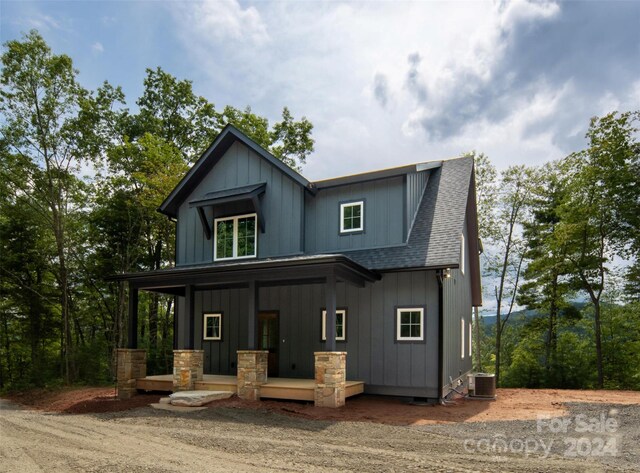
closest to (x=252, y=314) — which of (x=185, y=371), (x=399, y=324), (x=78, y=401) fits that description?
(x=185, y=371)

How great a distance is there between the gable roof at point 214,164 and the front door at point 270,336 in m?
3.71

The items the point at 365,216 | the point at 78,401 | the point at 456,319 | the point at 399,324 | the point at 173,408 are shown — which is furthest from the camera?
the point at 456,319

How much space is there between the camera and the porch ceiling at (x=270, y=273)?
9.66 m

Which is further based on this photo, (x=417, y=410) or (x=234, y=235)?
(x=234, y=235)

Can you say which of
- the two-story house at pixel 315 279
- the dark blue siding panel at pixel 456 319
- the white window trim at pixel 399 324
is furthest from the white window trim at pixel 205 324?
the dark blue siding panel at pixel 456 319

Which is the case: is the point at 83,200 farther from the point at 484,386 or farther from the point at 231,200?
the point at 484,386

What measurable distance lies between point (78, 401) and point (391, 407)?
317 inches

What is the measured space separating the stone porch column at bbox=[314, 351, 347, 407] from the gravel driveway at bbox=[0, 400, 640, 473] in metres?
1.05

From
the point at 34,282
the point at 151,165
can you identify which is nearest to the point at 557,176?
the point at 151,165

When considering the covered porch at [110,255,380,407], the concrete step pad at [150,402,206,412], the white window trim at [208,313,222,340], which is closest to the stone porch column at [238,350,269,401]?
the covered porch at [110,255,380,407]

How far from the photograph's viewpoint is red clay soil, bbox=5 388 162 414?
10.3m

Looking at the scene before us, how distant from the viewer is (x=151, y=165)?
63.3 ft

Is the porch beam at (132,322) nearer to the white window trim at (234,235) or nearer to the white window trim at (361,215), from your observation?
the white window trim at (234,235)

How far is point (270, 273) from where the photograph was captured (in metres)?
10.4
